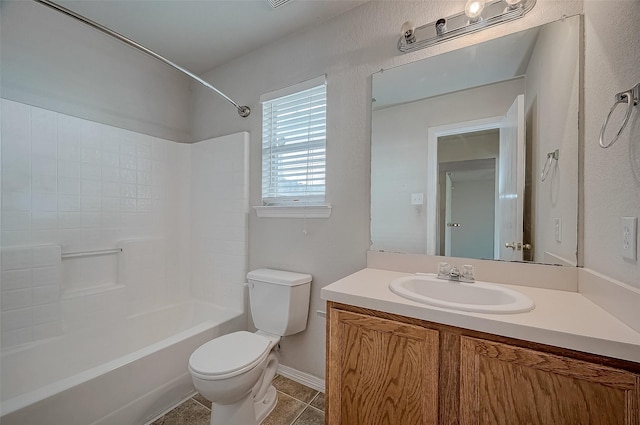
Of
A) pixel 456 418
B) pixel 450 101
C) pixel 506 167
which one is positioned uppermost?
pixel 450 101

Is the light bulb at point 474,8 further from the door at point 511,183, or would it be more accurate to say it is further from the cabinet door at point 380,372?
the cabinet door at point 380,372

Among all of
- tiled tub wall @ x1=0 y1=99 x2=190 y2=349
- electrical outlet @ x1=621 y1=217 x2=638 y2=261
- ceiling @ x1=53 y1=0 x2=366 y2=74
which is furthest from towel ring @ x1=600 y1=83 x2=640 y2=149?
tiled tub wall @ x1=0 y1=99 x2=190 y2=349

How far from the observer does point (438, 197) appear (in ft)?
4.72

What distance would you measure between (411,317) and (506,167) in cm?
90

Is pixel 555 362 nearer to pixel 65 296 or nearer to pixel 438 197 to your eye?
pixel 438 197

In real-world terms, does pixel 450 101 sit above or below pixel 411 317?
above

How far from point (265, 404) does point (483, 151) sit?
1887 mm

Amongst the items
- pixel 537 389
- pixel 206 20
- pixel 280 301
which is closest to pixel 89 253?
pixel 280 301

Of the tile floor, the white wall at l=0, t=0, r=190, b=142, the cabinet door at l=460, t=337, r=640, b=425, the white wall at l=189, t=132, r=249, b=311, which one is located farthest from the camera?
the white wall at l=189, t=132, r=249, b=311

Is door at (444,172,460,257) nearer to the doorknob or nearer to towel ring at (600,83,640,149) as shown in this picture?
the doorknob

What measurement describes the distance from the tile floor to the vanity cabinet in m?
0.51

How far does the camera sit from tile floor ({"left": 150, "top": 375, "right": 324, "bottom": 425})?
147 cm

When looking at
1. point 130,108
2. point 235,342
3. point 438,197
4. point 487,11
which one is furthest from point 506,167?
point 130,108

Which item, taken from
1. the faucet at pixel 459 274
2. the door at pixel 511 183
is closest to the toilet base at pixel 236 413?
the faucet at pixel 459 274
